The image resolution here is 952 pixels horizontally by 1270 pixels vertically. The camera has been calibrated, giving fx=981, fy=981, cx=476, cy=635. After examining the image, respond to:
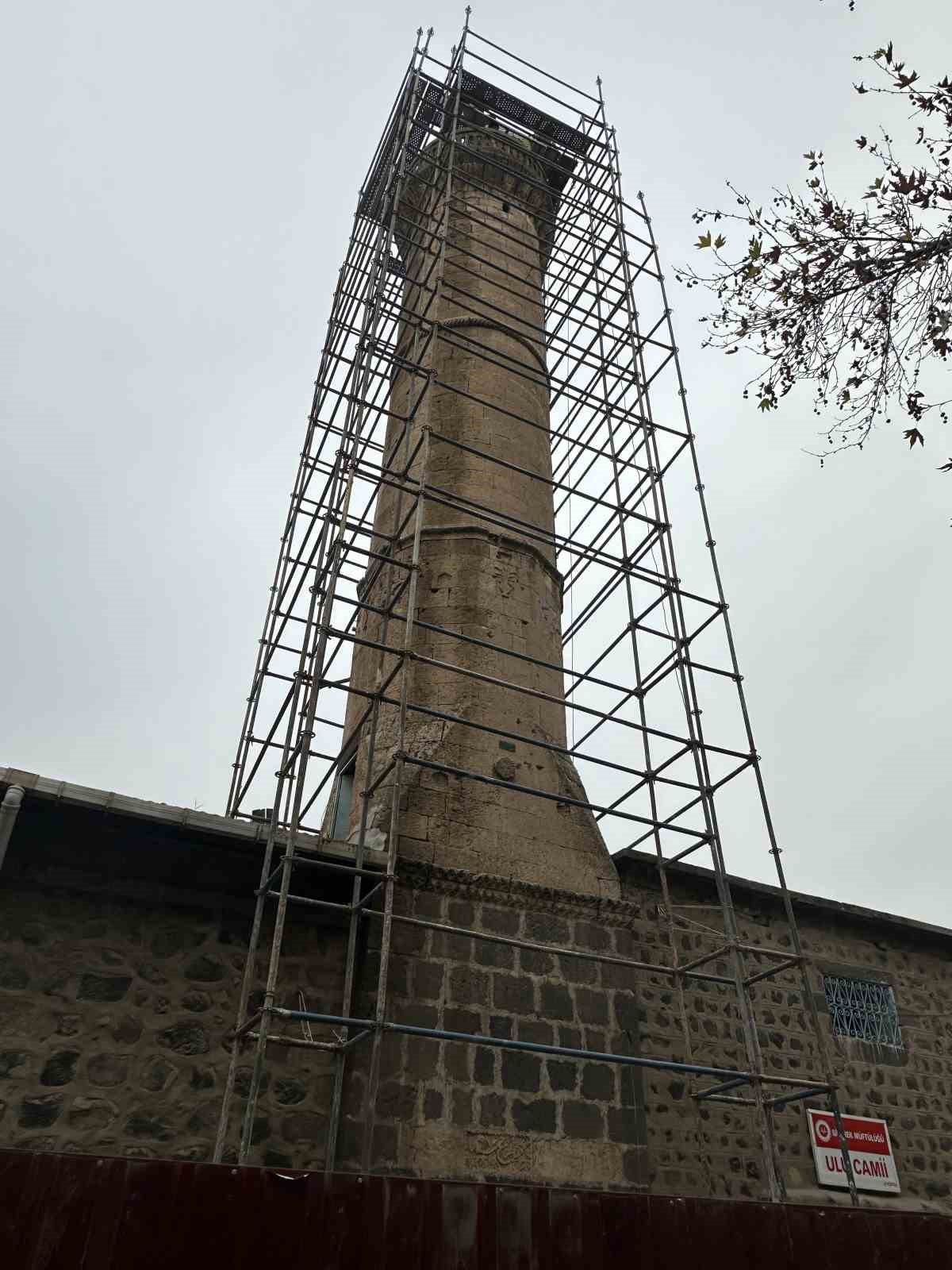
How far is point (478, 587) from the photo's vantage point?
9133 millimetres

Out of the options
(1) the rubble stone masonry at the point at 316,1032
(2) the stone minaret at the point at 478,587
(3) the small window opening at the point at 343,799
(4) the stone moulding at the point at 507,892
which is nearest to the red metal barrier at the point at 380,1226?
(1) the rubble stone masonry at the point at 316,1032

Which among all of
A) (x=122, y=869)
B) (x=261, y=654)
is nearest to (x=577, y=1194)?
(x=122, y=869)

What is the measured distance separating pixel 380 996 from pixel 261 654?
574 centimetres

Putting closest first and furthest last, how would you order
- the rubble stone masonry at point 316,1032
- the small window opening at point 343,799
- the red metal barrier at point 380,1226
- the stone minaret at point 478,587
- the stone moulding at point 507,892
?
1. the red metal barrier at point 380,1226
2. the rubble stone masonry at point 316,1032
3. the stone moulding at point 507,892
4. the stone minaret at point 478,587
5. the small window opening at point 343,799

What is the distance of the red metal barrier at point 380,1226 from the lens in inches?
152

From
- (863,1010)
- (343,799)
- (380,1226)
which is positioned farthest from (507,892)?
(863,1010)

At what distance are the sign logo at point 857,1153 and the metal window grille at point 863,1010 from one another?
884mm

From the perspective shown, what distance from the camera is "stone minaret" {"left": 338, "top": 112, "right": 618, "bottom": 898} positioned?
7.77 m

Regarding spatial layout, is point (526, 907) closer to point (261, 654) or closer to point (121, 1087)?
point (121, 1087)

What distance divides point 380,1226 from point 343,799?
4.82 m

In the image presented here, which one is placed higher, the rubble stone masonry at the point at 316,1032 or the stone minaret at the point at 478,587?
the stone minaret at the point at 478,587

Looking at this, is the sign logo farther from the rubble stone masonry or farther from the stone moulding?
the stone moulding

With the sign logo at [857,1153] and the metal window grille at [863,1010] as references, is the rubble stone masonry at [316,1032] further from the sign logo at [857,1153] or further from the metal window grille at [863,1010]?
the metal window grille at [863,1010]

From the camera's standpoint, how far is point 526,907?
748 centimetres
